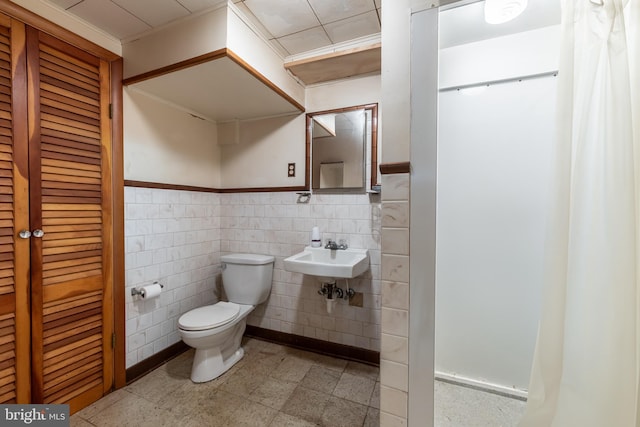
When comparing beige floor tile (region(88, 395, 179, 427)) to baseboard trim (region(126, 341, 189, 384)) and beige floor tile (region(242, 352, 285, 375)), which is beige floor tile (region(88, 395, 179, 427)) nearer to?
baseboard trim (region(126, 341, 189, 384))

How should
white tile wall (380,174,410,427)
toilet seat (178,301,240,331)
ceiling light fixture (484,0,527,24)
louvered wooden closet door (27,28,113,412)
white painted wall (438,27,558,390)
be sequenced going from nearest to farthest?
white tile wall (380,174,410,427), ceiling light fixture (484,0,527,24), louvered wooden closet door (27,28,113,412), white painted wall (438,27,558,390), toilet seat (178,301,240,331)

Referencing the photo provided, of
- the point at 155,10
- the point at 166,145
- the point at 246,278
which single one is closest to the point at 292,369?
the point at 246,278

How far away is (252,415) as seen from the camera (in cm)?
142

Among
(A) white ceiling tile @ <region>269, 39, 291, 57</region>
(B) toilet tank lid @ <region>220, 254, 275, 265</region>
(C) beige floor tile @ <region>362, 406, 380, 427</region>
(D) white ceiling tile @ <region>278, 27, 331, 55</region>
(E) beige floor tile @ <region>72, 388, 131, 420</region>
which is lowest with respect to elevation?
(C) beige floor tile @ <region>362, 406, 380, 427</region>

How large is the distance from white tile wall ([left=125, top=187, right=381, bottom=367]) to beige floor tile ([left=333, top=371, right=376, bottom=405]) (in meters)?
0.24

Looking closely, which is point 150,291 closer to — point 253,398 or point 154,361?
point 154,361

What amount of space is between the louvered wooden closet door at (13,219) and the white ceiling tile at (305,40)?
4.32 feet

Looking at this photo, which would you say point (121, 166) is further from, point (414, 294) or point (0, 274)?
point (414, 294)

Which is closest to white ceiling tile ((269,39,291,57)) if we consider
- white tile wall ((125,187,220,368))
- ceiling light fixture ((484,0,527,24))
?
ceiling light fixture ((484,0,527,24))

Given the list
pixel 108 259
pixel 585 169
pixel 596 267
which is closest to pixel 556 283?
pixel 596 267

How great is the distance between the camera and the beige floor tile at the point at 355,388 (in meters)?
1.57

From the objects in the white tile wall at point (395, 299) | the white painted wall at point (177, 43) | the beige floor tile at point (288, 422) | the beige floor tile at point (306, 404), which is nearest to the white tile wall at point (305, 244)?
the beige floor tile at point (306, 404)

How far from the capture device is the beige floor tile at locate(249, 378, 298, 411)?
59.8 inches

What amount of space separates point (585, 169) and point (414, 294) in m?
0.68
